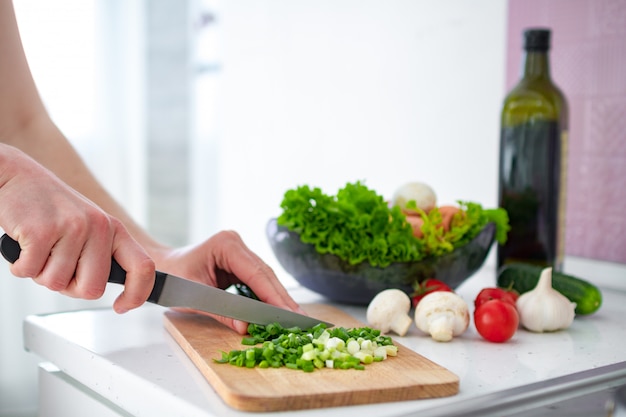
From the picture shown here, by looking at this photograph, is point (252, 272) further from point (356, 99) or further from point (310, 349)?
point (356, 99)

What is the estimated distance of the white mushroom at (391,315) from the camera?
36.0 inches

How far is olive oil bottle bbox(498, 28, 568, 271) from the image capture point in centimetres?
127

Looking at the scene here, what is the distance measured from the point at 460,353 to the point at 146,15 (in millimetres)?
2465

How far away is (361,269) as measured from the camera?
40.7 inches

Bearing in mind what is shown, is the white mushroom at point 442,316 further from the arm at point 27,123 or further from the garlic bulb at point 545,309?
the arm at point 27,123

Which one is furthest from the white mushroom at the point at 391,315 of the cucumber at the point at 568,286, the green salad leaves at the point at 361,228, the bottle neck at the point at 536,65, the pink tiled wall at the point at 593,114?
the pink tiled wall at the point at 593,114

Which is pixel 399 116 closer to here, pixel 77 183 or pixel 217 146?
pixel 77 183

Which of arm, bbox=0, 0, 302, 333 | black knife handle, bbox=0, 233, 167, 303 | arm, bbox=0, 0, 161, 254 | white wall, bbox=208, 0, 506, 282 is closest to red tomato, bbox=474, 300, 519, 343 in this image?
arm, bbox=0, 0, 302, 333

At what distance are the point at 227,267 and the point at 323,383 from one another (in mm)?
341

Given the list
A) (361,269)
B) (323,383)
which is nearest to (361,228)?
(361,269)

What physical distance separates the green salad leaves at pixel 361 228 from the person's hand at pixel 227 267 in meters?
0.10

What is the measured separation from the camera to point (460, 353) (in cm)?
85

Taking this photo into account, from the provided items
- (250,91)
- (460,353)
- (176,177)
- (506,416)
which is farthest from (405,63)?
(176,177)

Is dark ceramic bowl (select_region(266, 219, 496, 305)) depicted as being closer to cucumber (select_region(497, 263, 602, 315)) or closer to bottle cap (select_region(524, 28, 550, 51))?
cucumber (select_region(497, 263, 602, 315))
